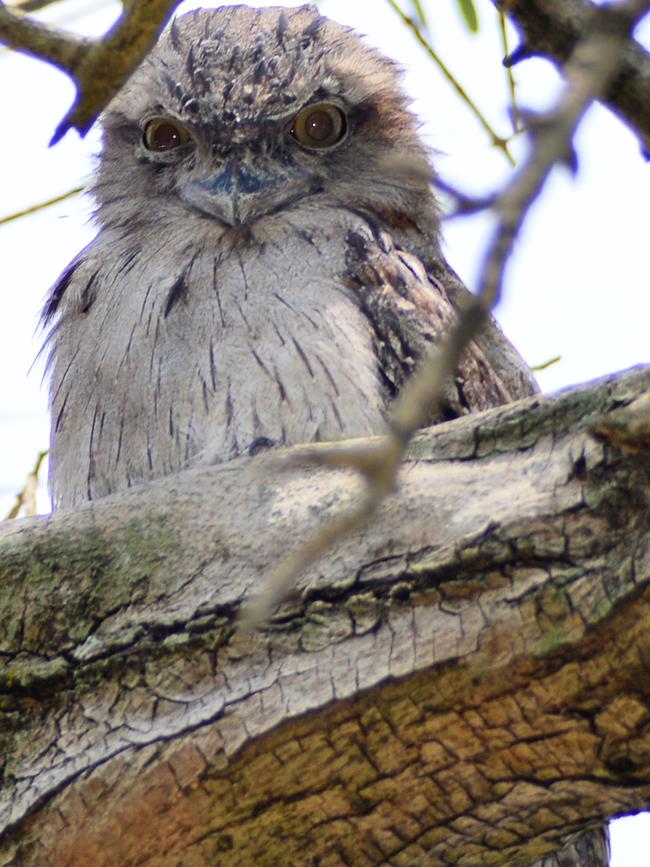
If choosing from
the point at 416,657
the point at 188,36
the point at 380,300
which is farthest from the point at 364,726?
the point at 188,36

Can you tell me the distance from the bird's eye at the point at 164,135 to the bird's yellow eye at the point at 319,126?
357 millimetres

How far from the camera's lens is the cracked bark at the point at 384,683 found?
7.47 feet

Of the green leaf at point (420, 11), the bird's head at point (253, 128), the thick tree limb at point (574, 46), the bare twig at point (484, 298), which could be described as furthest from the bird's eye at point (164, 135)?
the bare twig at point (484, 298)

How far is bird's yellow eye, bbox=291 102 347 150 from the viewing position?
13.3ft

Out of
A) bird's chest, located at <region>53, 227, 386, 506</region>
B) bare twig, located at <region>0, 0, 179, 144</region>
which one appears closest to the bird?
bird's chest, located at <region>53, 227, 386, 506</region>

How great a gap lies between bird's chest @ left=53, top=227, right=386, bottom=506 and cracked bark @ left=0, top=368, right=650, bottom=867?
716mm

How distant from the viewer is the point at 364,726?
232cm

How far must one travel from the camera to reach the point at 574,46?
1.76 metres

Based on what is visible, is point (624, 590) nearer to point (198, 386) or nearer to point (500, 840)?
point (500, 840)

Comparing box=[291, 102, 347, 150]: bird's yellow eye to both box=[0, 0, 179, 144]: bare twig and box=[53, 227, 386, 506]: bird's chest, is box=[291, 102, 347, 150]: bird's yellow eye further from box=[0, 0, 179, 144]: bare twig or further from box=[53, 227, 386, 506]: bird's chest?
box=[0, 0, 179, 144]: bare twig

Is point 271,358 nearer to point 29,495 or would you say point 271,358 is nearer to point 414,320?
point 414,320

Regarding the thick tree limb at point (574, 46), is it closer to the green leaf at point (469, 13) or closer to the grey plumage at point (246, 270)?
the green leaf at point (469, 13)

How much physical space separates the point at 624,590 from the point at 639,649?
101 millimetres

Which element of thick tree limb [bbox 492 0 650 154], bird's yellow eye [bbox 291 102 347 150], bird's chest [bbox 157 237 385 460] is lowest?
thick tree limb [bbox 492 0 650 154]
